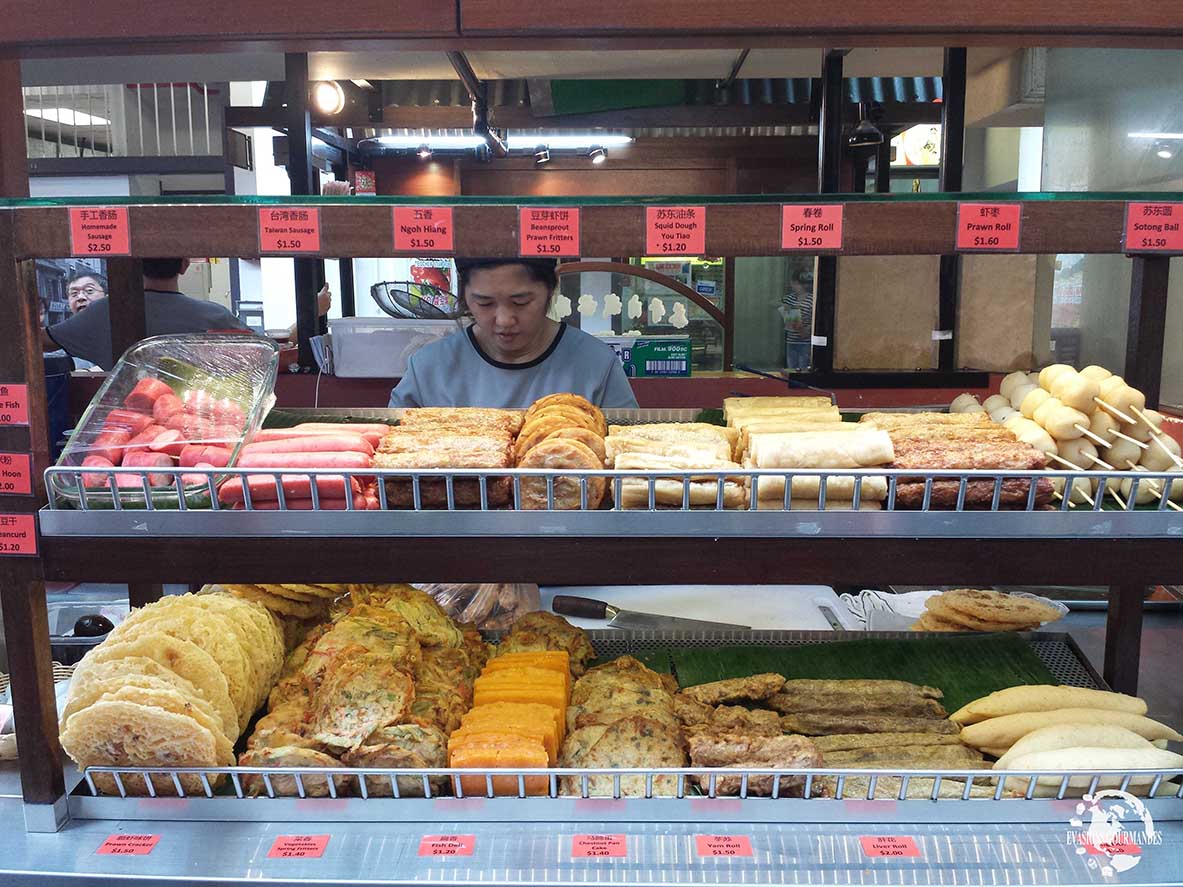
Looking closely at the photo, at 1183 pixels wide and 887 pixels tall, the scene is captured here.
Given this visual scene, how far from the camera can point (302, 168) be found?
5.14 m

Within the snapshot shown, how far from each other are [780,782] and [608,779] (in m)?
0.26

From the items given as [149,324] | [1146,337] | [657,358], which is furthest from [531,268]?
[149,324]

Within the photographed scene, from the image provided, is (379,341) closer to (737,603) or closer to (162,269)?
(162,269)

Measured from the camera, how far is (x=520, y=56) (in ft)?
15.4

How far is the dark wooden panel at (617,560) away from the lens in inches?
50.0

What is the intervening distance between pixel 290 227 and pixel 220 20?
0.41 metres

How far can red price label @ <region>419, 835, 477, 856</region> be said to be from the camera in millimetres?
1303

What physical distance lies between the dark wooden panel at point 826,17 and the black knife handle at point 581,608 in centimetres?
144

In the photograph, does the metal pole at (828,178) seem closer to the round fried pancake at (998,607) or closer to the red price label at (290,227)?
the round fried pancake at (998,607)

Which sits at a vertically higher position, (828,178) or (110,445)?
(828,178)

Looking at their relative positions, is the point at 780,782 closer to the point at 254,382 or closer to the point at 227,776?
the point at 227,776

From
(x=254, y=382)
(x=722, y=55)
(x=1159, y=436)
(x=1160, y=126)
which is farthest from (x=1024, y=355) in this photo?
(x=254, y=382)

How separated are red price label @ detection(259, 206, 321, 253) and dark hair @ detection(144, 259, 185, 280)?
3.82m
